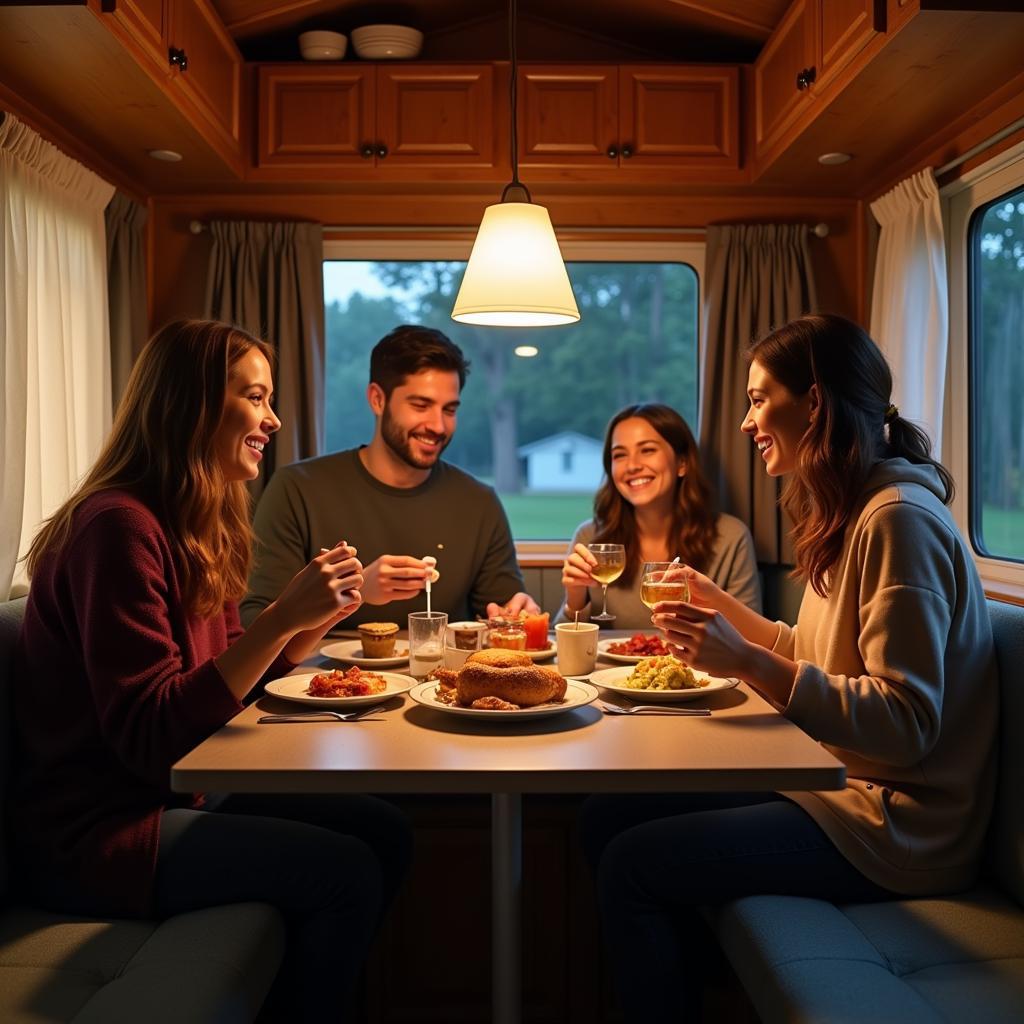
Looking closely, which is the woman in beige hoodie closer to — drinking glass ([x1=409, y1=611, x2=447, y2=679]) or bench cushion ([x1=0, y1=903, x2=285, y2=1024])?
drinking glass ([x1=409, y1=611, x2=447, y2=679])

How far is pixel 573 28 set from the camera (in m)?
4.20

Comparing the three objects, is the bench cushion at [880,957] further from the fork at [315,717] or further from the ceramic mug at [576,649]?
the fork at [315,717]

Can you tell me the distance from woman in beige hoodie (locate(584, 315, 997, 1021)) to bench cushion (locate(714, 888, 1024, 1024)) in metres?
0.06

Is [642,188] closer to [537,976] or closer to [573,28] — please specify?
[573,28]

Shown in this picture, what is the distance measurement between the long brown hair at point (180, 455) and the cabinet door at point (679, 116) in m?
2.19

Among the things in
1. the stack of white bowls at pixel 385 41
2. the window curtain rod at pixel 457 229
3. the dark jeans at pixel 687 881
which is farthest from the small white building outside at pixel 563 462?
the dark jeans at pixel 687 881

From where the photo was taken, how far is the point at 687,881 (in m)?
1.95

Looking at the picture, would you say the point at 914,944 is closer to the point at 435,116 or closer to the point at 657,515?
the point at 657,515

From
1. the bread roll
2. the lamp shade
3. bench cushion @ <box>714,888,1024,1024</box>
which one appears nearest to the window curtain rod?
the lamp shade

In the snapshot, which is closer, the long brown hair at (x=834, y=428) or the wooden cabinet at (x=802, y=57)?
the long brown hair at (x=834, y=428)

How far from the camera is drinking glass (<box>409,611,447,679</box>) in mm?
2283

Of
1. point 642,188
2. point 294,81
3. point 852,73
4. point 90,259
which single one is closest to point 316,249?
point 294,81

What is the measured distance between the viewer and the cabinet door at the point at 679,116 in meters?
3.86

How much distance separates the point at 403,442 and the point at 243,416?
3.82ft
